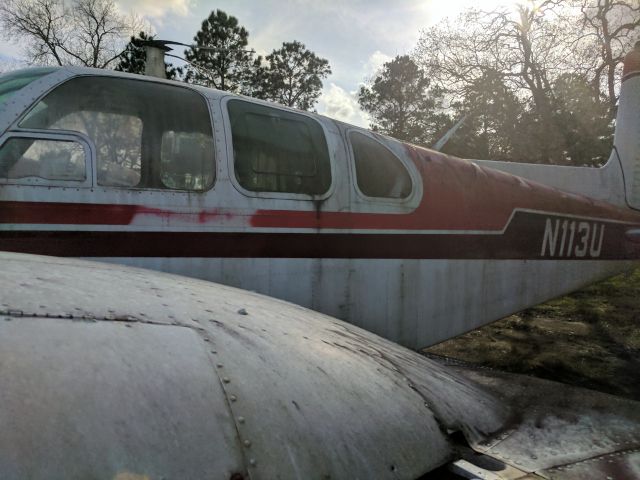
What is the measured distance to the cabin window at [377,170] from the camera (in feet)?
12.7

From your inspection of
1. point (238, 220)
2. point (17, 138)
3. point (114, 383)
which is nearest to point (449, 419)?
point (114, 383)

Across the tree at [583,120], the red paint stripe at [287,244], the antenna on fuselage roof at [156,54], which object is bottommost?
the red paint stripe at [287,244]

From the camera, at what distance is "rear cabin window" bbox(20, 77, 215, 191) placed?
9.15 feet

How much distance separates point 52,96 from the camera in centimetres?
277

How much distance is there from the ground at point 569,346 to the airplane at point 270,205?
34.7 inches

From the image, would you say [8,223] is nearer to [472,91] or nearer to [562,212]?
[562,212]

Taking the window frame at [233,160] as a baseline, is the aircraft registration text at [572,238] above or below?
below

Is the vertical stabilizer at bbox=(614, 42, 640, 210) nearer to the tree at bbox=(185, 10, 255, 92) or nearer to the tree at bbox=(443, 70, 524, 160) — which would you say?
the tree at bbox=(443, 70, 524, 160)

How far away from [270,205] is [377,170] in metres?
1.14

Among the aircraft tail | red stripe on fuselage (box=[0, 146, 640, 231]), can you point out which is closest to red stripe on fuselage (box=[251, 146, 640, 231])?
red stripe on fuselage (box=[0, 146, 640, 231])

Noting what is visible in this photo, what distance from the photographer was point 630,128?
703 centimetres

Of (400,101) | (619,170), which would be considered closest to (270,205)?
(619,170)

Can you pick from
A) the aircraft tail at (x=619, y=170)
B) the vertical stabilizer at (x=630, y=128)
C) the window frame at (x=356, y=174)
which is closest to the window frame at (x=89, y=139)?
the window frame at (x=356, y=174)

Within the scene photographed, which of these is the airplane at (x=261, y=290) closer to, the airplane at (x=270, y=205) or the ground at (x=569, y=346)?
the airplane at (x=270, y=205)
